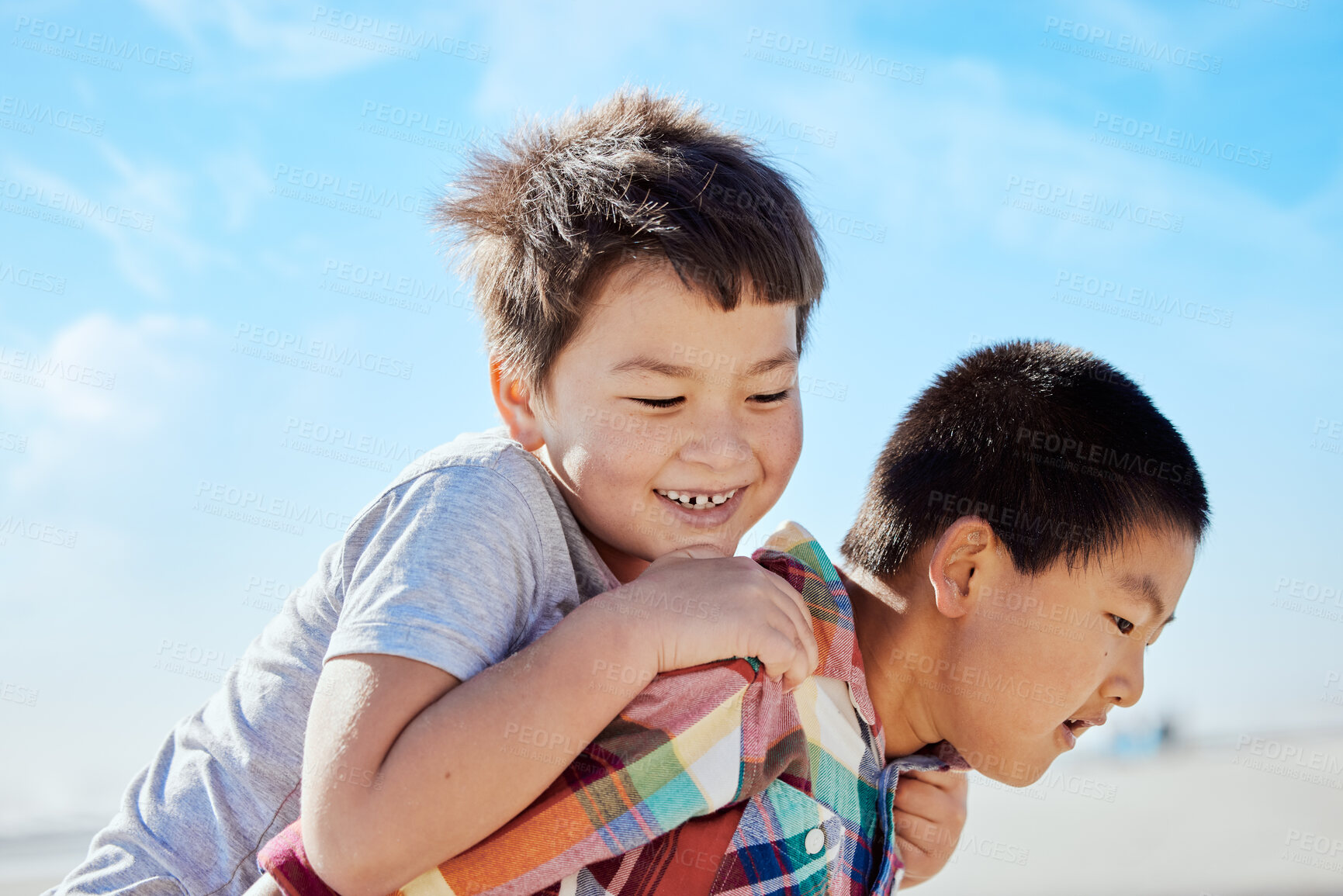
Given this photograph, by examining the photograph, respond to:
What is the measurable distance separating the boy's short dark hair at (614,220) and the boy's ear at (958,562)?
26.0 inches

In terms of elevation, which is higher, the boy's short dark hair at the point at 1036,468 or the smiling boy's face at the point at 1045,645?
the boy's short dark hair at the point at 1036,468

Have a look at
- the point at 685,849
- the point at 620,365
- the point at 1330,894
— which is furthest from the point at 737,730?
the point at 1330,894

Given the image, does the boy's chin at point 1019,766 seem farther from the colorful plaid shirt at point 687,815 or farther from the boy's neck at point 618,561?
the boy's neck at point 618,561

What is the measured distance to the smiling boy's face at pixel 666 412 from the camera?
87.4 inches

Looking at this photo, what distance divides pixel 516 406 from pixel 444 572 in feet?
2.52

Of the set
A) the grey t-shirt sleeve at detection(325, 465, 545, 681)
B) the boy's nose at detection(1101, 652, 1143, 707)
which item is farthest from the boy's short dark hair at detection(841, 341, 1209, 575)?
the grey t-shirt sleeve at detection(325, 465, 545, 681)

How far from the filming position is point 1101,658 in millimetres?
2342

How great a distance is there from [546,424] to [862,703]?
95 cm

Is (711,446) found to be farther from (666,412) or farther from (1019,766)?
(1019,766)

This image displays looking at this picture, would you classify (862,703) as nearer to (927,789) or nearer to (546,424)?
(927,789)

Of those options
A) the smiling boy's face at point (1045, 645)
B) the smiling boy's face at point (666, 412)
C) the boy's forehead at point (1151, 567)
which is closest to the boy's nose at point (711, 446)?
the smiling boy's face at point (666, 412)

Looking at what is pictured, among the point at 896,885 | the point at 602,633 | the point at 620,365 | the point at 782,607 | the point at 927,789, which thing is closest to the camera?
the point at 602,633

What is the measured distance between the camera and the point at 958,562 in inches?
96.0

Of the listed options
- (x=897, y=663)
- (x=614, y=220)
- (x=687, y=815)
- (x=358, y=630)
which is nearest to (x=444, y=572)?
(x=358, y=630)
